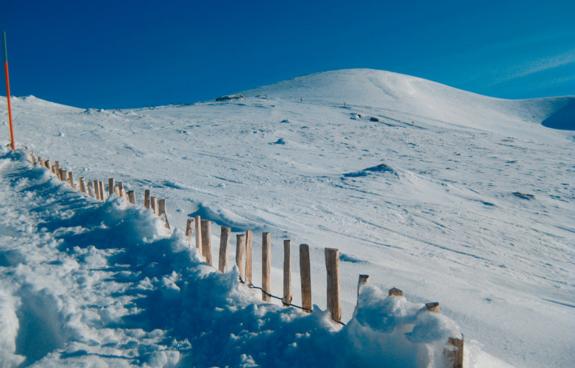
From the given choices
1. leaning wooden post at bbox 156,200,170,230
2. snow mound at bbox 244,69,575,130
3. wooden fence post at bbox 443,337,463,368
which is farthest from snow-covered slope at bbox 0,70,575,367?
snow mound at bbox 244,69,575,130

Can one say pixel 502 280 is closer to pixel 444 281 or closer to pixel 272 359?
pixel 444 281

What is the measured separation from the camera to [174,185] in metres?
15.4

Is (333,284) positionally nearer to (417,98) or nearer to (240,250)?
(240,250)

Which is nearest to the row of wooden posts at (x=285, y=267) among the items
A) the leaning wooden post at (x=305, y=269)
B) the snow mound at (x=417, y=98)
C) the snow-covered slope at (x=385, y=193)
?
the leaning wooden post at (x=305, y=269)

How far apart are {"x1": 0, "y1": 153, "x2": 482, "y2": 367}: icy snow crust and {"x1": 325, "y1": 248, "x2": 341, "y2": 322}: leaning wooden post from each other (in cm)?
21

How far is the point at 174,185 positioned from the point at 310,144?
1346 cm

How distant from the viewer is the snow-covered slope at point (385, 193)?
784cm

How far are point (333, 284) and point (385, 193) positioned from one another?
1298 cm

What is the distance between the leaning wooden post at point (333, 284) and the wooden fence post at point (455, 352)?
49.8 inches

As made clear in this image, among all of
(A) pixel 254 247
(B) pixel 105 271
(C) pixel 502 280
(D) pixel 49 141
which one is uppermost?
(D) pixel 49 141

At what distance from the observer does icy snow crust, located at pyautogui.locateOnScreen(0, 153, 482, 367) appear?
3412 mm

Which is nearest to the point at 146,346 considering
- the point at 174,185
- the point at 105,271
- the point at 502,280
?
the point at 105,271

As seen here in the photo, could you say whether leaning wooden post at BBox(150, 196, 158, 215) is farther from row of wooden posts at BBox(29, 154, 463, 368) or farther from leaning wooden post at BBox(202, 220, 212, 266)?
leaning wooden post at BBox(202, 220, 212, 266)

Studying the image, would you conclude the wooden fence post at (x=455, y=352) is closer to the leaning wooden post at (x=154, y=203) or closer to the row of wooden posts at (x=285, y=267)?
the row of wooden posts at (x=285, y=267)
